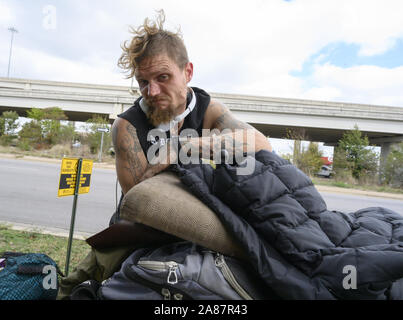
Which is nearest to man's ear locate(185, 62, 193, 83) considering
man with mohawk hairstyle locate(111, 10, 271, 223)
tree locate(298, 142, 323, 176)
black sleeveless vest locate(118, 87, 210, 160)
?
man with mohawk hairstyle locate(111, 10, 271, 223)

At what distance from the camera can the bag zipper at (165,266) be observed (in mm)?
972

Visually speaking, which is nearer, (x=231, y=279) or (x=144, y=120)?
(x=231, y=279)

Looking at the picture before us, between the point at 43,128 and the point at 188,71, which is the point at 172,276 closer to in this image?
the point at 188,71

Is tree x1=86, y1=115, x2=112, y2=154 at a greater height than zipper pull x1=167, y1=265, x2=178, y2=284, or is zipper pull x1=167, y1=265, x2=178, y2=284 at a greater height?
tree x1=86, y1=115, x2=112, y2=154

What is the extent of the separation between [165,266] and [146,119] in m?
1.08

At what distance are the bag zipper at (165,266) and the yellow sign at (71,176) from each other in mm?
1493

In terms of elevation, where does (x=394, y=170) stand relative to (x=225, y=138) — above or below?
above

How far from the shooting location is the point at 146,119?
5.94 feet

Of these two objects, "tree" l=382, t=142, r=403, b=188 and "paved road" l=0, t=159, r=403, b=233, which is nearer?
"paved road" l=0, t=159, r=403, b=233

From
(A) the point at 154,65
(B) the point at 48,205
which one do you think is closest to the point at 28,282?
(A) the point at 154,65

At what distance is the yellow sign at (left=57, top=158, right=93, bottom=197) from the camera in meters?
2.25

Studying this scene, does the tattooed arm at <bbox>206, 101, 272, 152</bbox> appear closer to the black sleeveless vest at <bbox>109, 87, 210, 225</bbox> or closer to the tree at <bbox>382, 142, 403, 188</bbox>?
the black sleeveless vest at <bbox>109, 87, 210, 225</bbox>

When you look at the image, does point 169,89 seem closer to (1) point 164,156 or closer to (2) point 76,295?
(1) point 164,156

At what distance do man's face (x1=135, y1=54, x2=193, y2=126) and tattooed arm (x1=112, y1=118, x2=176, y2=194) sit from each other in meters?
0.18
